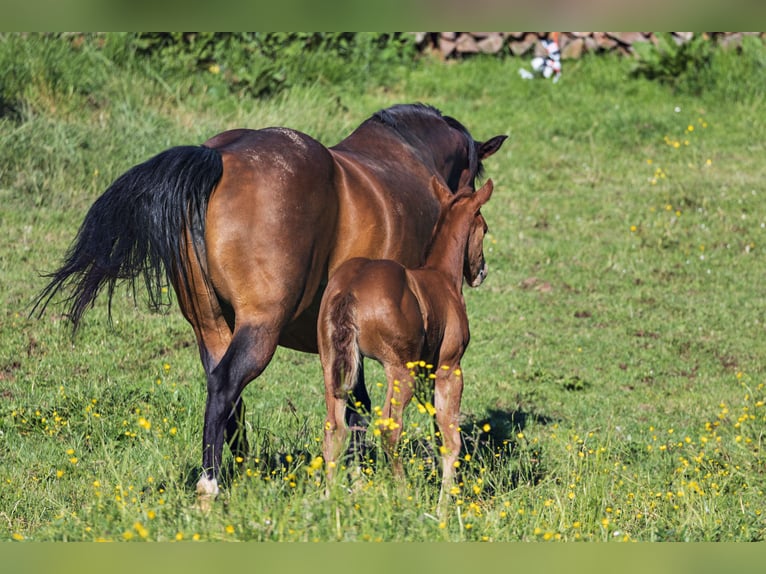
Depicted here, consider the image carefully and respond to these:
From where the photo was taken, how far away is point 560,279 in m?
10.9

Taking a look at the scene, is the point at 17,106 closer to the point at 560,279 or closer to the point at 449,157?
the point at 560,279

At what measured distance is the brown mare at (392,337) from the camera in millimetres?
4930

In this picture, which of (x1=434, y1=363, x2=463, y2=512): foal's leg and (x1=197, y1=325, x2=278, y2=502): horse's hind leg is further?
(x1=434, y1=363, x2=463, y2=512): foal's leg

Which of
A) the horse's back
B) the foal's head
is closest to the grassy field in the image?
the horse's back

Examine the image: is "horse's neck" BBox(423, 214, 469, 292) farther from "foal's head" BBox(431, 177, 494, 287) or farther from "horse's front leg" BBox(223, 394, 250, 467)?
"horse's front leg" BBox(223, 394, 250, 467)

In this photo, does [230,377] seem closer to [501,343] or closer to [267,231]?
[267,231]

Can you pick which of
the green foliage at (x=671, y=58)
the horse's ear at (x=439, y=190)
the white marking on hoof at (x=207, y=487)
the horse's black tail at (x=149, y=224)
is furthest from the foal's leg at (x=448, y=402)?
the green foliage at (x=671, y=58)

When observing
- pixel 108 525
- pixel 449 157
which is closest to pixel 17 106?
pixel 449 157

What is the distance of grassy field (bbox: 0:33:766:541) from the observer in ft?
16.6

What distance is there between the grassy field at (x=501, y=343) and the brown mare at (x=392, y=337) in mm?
187

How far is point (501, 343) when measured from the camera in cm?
953

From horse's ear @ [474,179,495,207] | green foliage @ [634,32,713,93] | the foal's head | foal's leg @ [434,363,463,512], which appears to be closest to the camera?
foal's leg @ [434,363,463,512]

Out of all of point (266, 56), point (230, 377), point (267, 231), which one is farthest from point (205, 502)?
point (266, 56)

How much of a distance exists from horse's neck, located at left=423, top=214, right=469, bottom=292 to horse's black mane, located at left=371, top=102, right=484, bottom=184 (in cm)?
123
